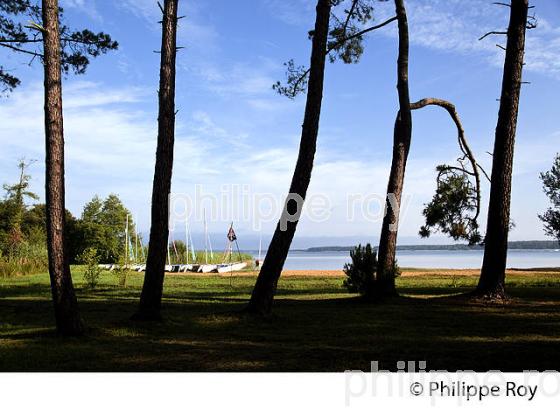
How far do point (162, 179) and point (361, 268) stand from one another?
5.87 meters

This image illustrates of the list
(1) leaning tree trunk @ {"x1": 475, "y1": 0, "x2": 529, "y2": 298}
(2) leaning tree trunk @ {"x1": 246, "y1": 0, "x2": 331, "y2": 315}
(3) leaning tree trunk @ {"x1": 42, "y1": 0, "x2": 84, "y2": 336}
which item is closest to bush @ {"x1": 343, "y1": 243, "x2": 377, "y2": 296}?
(1) leaning tree trunk @ {"x1": 475, "y1": 0, "x2": 529, "y2": 298}

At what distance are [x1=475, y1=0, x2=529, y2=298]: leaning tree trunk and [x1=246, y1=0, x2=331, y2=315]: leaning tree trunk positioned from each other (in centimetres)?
422

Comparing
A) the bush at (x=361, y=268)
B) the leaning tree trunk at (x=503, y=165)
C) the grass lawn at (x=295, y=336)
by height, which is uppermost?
the leaning tree trunk at (x=503, y=165)

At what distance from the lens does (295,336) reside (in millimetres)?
7605

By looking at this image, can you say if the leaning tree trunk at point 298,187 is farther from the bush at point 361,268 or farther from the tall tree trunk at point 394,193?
the bush at point 361,268

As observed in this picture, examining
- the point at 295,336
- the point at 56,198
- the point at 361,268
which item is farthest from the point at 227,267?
the point at 56,198

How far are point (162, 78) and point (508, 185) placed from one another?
23.5ft

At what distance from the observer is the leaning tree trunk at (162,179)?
29.3 ft

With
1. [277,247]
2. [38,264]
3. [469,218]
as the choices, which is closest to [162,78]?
[277,247]

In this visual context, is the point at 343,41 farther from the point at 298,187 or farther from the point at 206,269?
the point at 206,269

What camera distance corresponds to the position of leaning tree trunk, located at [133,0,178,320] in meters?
8.95

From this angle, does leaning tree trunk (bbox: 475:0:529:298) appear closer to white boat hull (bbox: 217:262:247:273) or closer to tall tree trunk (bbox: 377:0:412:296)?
tall tree trunk (bbox: 377:0:412:296)

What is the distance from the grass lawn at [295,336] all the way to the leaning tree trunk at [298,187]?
522 mm

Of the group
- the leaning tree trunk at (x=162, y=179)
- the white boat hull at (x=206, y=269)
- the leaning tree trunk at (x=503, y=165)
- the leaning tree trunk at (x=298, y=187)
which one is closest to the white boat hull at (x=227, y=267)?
the white boat hull at (x=206, y=269)
